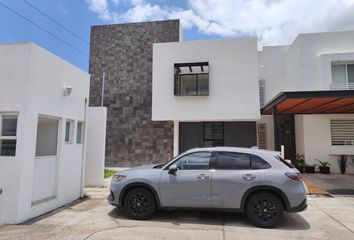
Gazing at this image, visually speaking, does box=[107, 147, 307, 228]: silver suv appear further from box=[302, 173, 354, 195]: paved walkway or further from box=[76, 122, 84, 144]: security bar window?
box=[302, 173, 354, 195]: paved walkway

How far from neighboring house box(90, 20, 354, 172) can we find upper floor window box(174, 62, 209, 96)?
5 centimetres

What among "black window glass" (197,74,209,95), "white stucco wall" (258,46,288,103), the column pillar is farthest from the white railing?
the column pillar

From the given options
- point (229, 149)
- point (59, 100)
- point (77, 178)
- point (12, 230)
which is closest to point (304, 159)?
point (229, 149)

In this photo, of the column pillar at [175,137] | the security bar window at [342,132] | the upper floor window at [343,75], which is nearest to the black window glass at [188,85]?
the column pillar at [175,137]

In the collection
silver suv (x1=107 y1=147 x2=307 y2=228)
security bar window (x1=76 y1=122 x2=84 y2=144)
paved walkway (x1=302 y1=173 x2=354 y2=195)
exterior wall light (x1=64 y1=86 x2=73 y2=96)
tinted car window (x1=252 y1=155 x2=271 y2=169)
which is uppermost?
exterior wall light (x1=64 y1=86 x2=73 y2=96)

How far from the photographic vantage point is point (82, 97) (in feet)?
25.8

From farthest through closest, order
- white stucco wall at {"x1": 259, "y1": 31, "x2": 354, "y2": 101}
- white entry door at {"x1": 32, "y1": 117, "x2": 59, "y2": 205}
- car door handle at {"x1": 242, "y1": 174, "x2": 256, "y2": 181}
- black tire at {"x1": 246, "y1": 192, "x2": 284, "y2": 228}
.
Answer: white stucco wall at {"x1": 259, "y1": 31, "x2": 354, "y2": 101}
white entry door at {"x1": 32, "y1": 117, "x2": 59, "y2": 205}
car door handle at {"x1": 242, "y1": 174, "x2": 256, "y2": 181}
black tire at {"x1": 246, "y1": 192, "x2": 284, "y2": 228}

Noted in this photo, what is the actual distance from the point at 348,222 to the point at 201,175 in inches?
135

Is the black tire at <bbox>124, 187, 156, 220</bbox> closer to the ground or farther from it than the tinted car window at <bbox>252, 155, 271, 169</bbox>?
closer to the ground

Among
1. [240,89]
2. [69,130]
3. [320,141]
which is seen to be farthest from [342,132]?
[69,130]

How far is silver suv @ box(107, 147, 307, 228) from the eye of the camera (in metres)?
5.16

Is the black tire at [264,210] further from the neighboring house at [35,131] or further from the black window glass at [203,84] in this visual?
the black window glass at [203,84]

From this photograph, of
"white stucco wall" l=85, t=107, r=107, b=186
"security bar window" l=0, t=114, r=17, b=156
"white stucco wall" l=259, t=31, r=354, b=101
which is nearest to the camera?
"security bar window" l=0, t=114, r=17, b=156

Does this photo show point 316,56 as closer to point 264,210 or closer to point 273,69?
point 273,69
